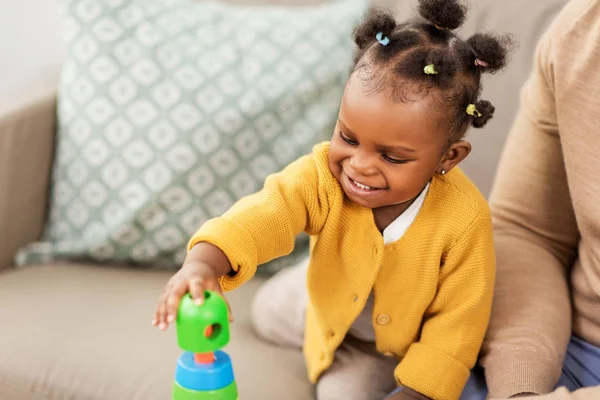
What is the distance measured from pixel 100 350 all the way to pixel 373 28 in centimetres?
63

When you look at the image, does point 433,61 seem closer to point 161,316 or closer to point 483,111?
point 483,111

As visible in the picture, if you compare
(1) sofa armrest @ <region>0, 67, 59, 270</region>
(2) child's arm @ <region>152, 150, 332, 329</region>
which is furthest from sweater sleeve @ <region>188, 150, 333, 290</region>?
(1) sofa armrest @ <region>0, 67, 59, 270</region>

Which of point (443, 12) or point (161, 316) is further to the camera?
point (443, 12)

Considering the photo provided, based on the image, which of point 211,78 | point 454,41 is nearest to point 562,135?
point 454,41

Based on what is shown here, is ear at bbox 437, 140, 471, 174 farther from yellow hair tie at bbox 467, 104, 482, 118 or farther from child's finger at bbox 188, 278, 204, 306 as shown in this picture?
child's finger at bbox 188, 278, 204, 306

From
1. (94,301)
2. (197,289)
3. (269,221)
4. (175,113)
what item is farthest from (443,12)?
(94,301)

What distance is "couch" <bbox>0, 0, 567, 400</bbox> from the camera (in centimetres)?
112

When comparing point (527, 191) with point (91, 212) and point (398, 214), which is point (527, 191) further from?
point (91, 212)

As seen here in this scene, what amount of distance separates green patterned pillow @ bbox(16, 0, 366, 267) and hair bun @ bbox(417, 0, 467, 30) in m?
0.50

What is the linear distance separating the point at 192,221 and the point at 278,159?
0.20 meters

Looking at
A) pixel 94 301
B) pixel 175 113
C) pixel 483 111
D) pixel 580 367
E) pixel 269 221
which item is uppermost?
pixel 483 111

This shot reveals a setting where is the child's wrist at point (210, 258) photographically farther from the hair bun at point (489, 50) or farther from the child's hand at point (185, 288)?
the hair bun at point (489, 50)

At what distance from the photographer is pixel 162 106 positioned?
1.40m

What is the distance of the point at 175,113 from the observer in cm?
139
